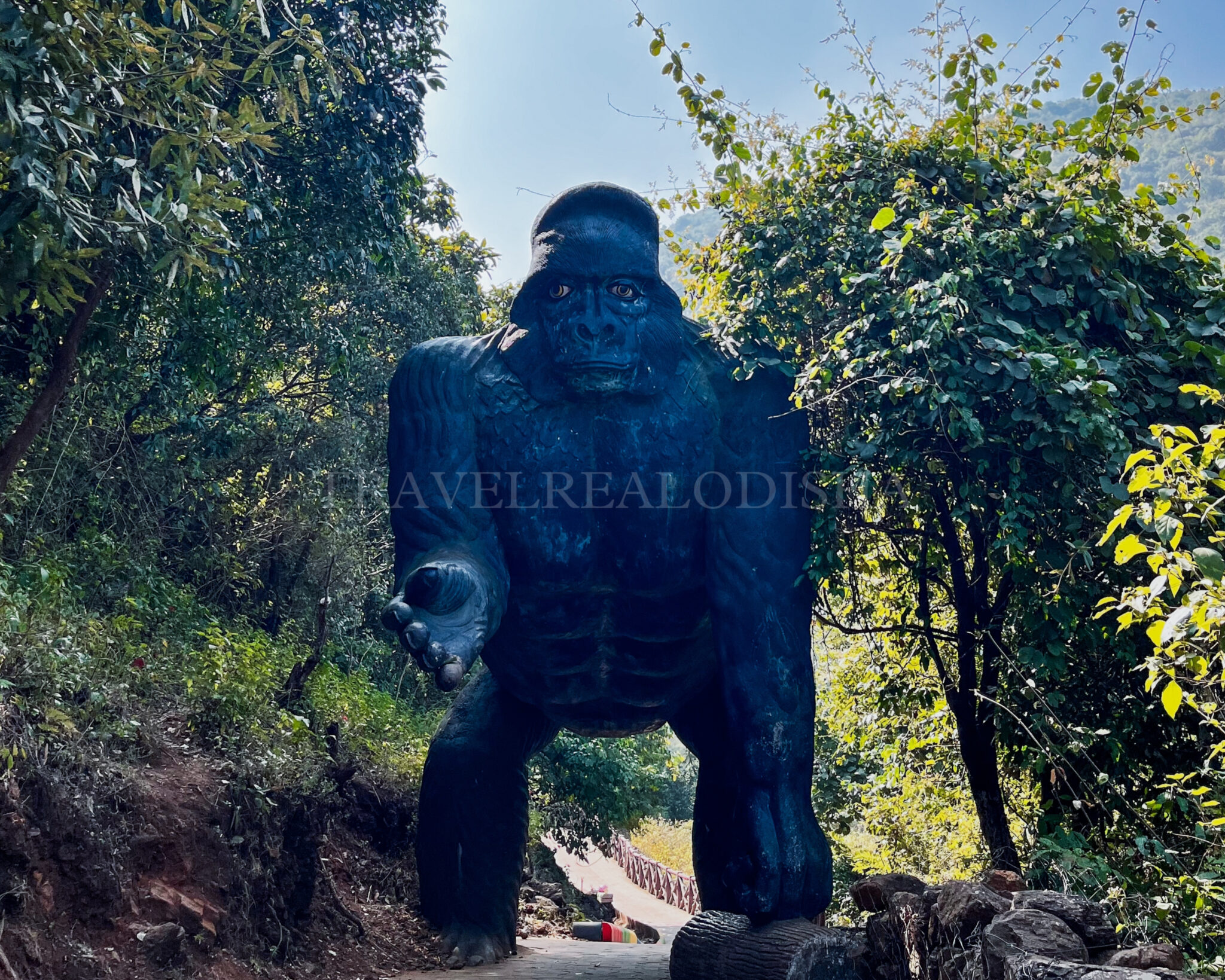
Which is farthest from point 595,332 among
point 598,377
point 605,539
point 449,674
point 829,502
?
point 449,674

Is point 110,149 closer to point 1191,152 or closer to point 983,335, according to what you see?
point 983,335

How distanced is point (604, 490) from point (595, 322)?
71 cm

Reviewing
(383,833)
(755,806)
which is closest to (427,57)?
(383,833)

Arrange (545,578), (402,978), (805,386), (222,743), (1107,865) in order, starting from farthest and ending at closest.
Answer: (222,743), (402,978), (545,578), (805,386), (1107,865)

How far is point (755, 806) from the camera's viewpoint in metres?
4.38

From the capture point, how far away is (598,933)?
7.85 m

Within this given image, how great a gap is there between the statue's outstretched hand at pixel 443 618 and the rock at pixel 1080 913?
6.77 ft

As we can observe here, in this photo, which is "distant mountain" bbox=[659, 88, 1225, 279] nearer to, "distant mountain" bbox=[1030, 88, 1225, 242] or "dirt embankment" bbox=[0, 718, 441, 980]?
"distant mountain" bbox=[1030, 88, 1225, 242]

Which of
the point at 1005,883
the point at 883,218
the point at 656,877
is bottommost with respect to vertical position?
the point at 656,877

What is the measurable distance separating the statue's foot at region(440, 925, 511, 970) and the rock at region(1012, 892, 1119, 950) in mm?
2798

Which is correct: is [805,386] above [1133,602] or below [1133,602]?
above

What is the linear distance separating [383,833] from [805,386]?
4.91m

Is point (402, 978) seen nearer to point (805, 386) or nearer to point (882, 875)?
point (882, 875)

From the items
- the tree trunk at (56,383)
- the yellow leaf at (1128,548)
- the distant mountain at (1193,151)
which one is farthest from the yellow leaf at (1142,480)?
the distant mountain at (1193,151)
